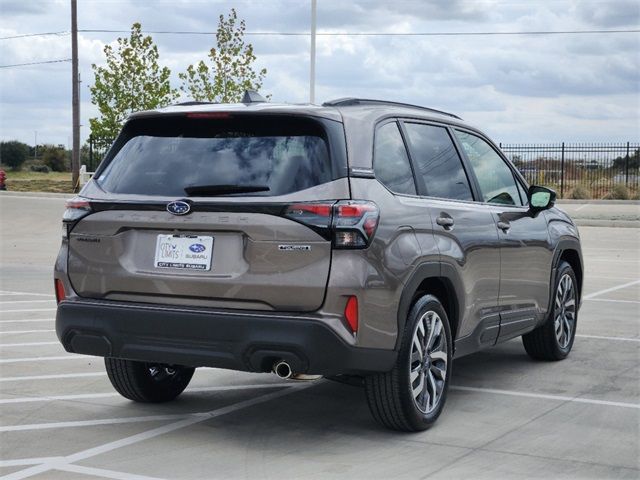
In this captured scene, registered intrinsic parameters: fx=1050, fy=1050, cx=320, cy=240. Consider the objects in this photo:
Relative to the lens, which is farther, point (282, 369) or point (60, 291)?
point (60, 291)

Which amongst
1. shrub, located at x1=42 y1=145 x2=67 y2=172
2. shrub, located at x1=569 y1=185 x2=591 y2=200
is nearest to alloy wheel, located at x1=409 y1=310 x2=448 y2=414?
shrub, located at x1=569 y1=185 x2=591 y2=200

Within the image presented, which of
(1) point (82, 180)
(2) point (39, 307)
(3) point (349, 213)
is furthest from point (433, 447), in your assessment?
(1) point (82, 180)

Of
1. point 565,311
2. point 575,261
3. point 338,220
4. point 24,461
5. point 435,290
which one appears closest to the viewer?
point 338,220

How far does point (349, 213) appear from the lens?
5359mm

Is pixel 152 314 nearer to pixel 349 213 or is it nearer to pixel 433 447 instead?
pixel 349 213

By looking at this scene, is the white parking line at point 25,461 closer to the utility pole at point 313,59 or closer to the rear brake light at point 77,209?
the rear brake light at point 77,209

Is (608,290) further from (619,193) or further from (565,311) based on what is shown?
(619,193)

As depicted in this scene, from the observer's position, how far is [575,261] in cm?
884

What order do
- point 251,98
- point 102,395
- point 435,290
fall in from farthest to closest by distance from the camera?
point 102,395, point 435,290, point 251,98

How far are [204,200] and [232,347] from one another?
797 millimetres

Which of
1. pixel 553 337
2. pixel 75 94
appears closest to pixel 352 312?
pixel 553 337

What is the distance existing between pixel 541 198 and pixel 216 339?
3246 millimetres

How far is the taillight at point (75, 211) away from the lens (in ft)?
19.6

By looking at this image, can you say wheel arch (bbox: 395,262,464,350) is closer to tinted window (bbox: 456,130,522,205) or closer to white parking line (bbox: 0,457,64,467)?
tinted window (bbox: 456,130,522,205)
